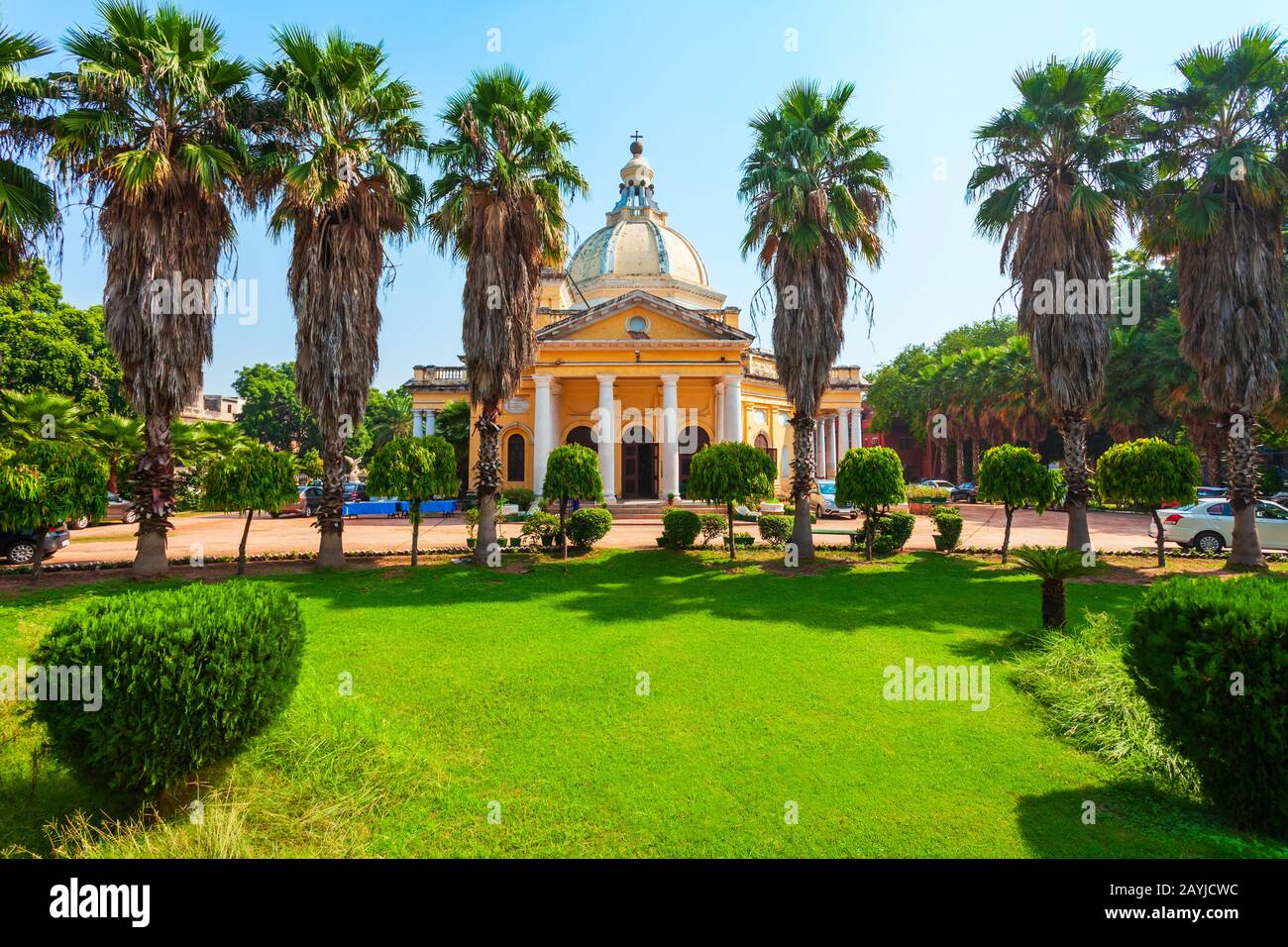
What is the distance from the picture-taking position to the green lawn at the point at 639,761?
377 cm

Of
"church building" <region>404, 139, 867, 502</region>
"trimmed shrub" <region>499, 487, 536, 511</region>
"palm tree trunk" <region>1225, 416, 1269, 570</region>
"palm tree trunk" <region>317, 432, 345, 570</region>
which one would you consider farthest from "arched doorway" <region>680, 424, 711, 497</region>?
"palm tree trunk" <region>1225, 416, 1269, 570</region>

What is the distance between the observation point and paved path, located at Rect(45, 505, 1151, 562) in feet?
60.1

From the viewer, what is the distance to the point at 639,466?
107ft

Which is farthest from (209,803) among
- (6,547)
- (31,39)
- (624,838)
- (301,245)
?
(6,547)

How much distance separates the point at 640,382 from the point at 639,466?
458 centimetres

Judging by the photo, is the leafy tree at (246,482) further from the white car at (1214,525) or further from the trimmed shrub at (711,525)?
the white car at (1214,525)

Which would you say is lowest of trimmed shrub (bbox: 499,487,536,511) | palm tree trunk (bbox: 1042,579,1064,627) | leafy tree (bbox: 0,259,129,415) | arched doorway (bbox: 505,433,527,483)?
palm tree trunk (bbox: 1042,579,1064,627)

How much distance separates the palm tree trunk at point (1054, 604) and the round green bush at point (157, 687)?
32.3 ft

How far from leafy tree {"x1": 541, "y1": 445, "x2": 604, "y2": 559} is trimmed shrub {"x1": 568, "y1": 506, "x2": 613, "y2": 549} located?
2.37ft

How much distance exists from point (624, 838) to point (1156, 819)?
145 inches

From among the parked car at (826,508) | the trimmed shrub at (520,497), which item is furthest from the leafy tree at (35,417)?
the parked car at (826,508)

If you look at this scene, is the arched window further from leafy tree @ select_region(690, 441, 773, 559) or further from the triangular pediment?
leafy tree @ select_region(690, 441, 773, 559)

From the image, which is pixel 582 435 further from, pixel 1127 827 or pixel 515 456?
pixel 1127 827
